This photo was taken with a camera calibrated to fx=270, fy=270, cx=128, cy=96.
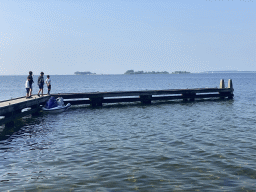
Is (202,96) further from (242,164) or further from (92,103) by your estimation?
(242,164)

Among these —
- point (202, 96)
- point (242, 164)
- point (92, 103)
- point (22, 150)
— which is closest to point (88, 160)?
point (22, 150)

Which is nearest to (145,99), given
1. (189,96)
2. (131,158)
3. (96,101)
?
(96,101)

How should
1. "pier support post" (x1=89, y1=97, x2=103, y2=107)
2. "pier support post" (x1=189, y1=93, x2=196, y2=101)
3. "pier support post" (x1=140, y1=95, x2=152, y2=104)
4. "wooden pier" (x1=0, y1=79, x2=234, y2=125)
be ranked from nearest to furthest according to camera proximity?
1. "wooden pier" (x1=0, y1=79, x2=234, y2=125)
2. "pier support post" (x1=89, y1=97, x2=103, y2=107)
3. "pier support post" (x1=140, y1=95, x2=152, y2=104)
4. "pier support post" (x1=189, y1=93, x2=196, y2=101)

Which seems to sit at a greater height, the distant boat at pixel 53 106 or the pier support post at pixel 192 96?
the pier support post at pixel 192 96

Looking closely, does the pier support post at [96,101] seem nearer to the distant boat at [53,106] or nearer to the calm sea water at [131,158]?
the distant boat at [53,106]

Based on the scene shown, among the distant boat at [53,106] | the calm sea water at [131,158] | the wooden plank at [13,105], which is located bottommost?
the calm sea water at [131,158]

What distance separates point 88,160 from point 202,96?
23.5 m

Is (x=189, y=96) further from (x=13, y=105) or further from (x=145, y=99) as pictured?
(x=13, y=105)

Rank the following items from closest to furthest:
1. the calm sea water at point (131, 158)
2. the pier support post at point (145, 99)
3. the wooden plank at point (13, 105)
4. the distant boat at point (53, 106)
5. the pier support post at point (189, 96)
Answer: the calm sea water at point (131, 158) < the wooden plank at point (13, 105) < the distant boat at point (53, 106) < the pier support post at point (145, 99) < the pier support post at point (189, 96)

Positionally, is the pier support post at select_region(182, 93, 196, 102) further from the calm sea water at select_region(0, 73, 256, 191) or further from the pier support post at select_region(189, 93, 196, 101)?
the calm sea water at select_region(0, 73, 256, 191)

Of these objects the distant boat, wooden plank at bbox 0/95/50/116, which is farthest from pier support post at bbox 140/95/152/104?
wooden plank at bbox 0/95/50/116

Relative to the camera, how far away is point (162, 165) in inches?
341

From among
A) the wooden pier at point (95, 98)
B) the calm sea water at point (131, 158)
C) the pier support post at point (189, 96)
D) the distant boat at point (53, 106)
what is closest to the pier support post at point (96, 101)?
the wooden pier at point (95, 98)

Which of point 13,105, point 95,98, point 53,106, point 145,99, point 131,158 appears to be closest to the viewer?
point 131,158
